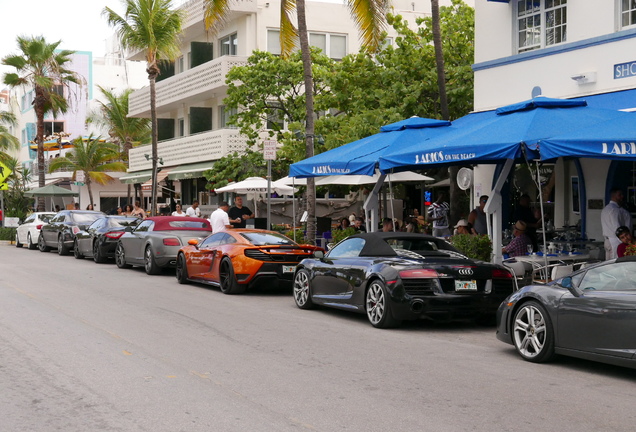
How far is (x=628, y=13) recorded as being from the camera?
16.5 m

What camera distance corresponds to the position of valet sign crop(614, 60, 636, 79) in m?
16.1

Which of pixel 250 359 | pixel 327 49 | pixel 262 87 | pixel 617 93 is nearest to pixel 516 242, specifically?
pixel 617 93

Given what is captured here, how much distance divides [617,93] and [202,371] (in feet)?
37.6

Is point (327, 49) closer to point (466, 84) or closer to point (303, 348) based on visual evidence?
point (466, 84)

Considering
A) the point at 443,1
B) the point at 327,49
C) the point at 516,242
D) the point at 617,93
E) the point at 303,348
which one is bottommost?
the point at 303,348

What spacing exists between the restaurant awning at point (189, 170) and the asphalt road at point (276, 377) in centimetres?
2309

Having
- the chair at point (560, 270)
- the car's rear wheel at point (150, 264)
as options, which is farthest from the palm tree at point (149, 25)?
the chair at point (560, 270)

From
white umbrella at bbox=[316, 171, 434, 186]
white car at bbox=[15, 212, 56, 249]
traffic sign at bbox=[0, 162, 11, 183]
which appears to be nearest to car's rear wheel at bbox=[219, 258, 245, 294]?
white umbrella at bbox=[316, 171, 434, 186]

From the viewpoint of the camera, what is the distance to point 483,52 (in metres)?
20.0

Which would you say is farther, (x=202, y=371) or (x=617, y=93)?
(x=617, y=93)

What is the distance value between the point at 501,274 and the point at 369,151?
5709mm

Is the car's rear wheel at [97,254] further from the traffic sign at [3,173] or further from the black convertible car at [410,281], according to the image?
the traffic sign at [3,173]

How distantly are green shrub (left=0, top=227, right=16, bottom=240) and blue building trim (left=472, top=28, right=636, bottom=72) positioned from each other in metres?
25.3

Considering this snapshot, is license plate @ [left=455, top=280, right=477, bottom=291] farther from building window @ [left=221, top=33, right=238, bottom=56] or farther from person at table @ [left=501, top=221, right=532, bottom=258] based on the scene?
building window @ [left=221, top=33, right=238, bottom=56]
